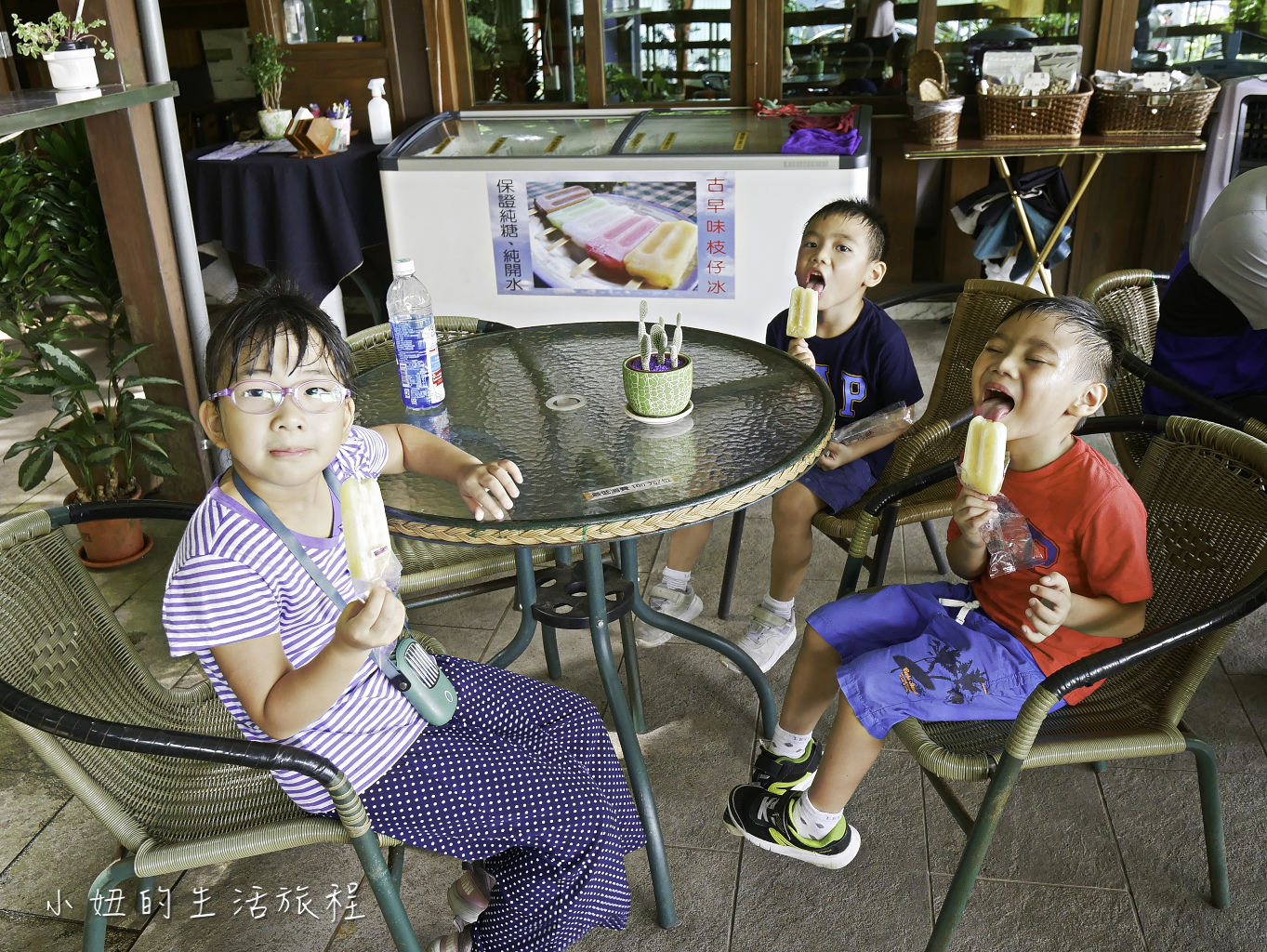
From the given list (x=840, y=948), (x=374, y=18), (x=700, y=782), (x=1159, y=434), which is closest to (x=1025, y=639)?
(x=1159, y=434)

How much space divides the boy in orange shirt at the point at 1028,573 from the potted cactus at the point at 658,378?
0.58m

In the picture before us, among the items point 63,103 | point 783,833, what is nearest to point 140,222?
point 63,103

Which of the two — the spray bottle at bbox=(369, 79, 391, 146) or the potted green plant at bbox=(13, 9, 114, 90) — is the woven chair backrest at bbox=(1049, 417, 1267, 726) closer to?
the potted green plant at bbox=(13, 9, 114, 90)

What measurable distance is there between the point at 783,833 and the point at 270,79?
171 inches

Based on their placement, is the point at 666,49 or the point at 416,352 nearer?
the point at 416,352

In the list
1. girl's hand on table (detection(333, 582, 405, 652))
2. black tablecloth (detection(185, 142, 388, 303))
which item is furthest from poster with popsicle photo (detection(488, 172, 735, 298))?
girl's hand on table (detection(333, 582, 405, 652))

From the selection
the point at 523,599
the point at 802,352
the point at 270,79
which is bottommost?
the point at 523,599

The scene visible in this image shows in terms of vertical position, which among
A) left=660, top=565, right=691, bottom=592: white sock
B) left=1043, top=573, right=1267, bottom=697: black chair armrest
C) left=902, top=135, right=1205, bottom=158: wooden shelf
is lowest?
left=660, top=565, right=691, bottom=592: white sock

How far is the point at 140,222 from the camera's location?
10.6 feet

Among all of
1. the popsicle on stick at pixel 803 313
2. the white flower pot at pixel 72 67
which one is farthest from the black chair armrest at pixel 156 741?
the white flower pot at pixel 72 67

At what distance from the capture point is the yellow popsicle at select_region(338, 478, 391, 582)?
4.55 feet

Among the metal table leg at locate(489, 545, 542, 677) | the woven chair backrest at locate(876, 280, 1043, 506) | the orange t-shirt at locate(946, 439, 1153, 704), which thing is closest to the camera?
the orange t-shirt at locate(946, 439, 1153, 704)

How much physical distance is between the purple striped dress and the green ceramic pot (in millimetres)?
618

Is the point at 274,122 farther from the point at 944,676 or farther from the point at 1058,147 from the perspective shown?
the point at 944,676
